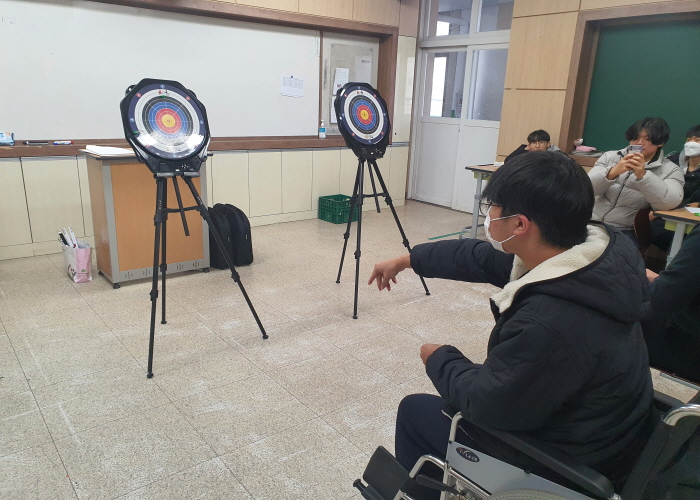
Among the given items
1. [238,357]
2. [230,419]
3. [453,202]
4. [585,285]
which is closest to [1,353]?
[238,357]

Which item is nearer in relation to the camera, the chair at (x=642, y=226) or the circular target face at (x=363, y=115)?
the circular target face at (x=363, y=115)

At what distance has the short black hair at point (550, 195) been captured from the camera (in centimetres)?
106

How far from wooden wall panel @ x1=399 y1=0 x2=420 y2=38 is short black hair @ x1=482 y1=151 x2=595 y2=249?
5.28 metres

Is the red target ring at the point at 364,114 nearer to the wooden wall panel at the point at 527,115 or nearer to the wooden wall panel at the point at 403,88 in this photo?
the wooden wall panel at the point at 527,115

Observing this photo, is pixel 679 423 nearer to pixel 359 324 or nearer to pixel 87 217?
pixel 359 324

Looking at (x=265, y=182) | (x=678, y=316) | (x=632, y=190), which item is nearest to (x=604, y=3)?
(x=632, y=190)

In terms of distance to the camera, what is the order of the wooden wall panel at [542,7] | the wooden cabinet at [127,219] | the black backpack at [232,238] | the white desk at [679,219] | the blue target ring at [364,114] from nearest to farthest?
the white desk at [679,219]
the blue target ring at [364,114]
the wooden cabinet at [127,219]
the black backpack at [232,238]
the wooden wall panel at [542,7]

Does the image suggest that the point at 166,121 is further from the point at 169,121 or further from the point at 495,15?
the point at 495,15

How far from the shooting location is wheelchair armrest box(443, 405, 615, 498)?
96 cm

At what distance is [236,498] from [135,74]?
3.87 meters

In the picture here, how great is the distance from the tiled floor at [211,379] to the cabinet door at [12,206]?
0.21 m

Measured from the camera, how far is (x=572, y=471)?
982 millimetres

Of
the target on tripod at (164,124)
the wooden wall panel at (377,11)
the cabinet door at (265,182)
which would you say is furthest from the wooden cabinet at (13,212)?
the wooden wall panel at (377,11)

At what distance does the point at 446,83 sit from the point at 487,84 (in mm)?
588
